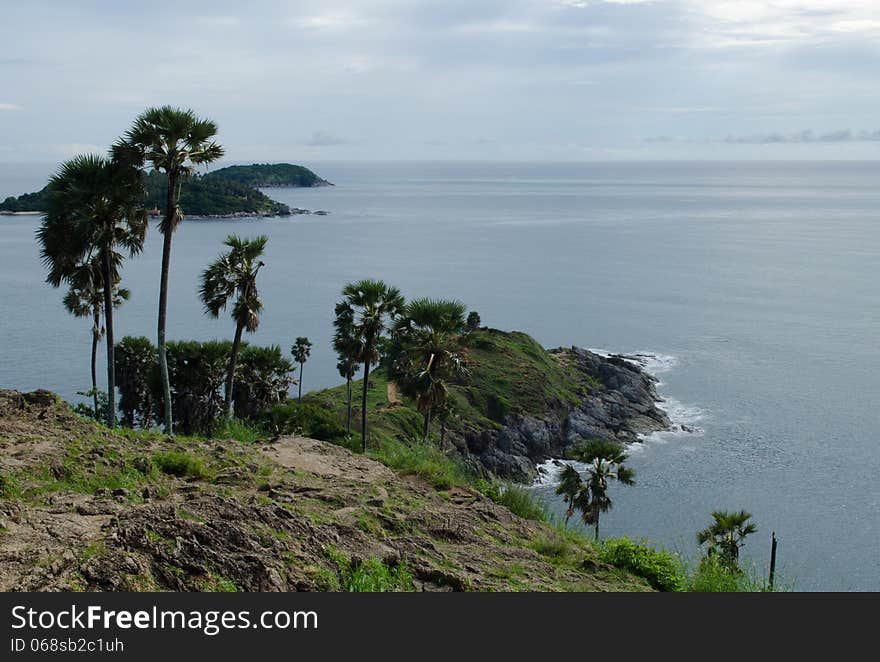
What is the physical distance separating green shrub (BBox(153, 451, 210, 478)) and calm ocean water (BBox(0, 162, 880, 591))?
2917 centimetres

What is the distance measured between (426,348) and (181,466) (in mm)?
17928

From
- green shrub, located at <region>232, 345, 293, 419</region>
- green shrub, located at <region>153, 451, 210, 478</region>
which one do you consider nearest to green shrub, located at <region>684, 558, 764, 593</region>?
green shrub, located at <region>153, 451, 210, 478</region>

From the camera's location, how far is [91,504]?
1141 centimetres

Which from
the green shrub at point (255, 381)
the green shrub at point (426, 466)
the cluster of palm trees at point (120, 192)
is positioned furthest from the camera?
the green shrub at point (255, 381)

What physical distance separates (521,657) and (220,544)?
4.16 m

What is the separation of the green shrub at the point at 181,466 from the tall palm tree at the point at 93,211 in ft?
40.6

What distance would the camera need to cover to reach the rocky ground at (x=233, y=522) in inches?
364

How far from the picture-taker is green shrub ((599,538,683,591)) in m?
13.7

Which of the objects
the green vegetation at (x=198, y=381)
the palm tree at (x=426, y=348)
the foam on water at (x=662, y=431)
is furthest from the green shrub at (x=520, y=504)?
the foam on water at (x=662, y=431)

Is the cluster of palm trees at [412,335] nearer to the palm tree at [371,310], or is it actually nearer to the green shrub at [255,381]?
the palm tree at [371,310]

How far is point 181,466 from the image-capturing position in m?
14.7

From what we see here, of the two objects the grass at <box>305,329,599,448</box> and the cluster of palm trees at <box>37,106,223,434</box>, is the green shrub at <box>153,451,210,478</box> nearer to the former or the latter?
the cluster of palm trees at <box>37,106,223,434</box>

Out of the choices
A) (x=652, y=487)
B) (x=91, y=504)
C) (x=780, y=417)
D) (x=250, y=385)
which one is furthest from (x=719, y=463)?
(x=91, y=504)

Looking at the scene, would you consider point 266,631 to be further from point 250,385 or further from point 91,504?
point 250,385
